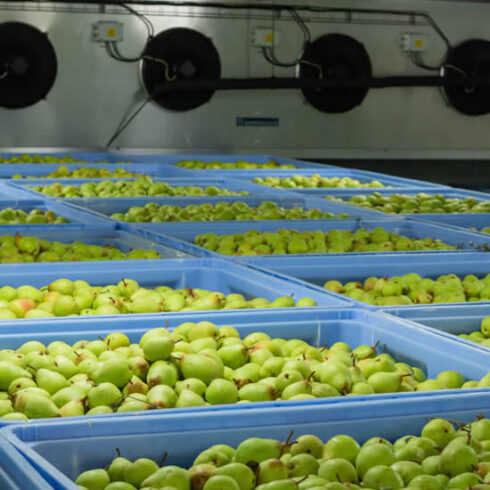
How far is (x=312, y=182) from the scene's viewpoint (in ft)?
20.4

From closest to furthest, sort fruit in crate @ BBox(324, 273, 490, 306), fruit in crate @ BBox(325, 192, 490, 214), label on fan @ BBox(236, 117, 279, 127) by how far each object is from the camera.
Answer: fruit in crate @ BBox(324, 273, 490, 306) → fruit in crate @ BBox(325, 192, 490, 214) → label on fan @ BBox(236, 117, 279, 127)

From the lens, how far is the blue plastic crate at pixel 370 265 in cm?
348

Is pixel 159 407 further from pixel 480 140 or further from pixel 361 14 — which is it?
pixel 480 140

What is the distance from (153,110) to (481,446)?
267 inches

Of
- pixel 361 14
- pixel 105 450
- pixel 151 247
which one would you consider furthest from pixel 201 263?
pixel 361 14

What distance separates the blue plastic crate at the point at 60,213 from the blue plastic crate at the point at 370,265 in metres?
0.94

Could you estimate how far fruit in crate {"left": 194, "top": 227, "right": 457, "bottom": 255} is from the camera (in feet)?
12.5

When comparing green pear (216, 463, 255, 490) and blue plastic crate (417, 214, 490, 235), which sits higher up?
blue plastic crate (417, 214, 490, 235)

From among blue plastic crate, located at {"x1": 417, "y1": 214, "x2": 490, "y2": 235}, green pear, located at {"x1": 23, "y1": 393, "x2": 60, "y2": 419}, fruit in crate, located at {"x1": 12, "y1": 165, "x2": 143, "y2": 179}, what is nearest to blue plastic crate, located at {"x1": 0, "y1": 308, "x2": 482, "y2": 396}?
green pear, located at {"x1": 23, "y1": 393, "x2": 60, "y2": 419}

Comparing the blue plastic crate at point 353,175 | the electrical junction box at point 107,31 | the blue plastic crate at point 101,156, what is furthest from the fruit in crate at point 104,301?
the electrical junction box at point 107,31

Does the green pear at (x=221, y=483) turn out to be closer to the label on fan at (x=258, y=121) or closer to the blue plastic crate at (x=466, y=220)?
the blue plastic crate at (x=466, y=220)

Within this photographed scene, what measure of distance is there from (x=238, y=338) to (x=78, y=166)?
455 cm

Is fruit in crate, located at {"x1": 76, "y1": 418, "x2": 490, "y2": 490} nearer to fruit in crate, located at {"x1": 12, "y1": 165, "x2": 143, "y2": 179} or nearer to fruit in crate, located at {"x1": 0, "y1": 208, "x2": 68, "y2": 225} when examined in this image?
fruit in crate, located at {"x1": 0, "y1": 208, "x2": 68, "y2": 225}

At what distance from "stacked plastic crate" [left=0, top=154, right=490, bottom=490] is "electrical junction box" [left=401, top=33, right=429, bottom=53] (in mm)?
4114
